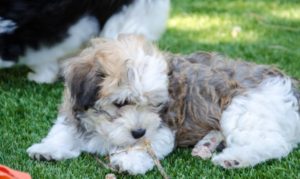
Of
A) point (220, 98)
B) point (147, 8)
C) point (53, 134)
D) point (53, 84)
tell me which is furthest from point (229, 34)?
point (53, 134)

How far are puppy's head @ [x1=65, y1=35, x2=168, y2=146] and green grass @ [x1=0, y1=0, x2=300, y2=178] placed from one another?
0.26 meters

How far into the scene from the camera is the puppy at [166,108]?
374 cm

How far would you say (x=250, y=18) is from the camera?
791 centimetres

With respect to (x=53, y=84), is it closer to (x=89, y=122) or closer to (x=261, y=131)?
(x=89, y=122)

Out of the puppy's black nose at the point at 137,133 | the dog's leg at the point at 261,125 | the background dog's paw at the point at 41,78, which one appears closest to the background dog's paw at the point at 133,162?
the puppy's black nose at the point at 137,133

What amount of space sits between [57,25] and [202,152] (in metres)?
1.81

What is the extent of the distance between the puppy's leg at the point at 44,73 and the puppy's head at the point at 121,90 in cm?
174

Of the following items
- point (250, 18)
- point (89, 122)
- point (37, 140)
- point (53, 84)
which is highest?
point (89, 122)

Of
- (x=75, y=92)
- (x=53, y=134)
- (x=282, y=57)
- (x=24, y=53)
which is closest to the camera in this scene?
(x=75, y=92)

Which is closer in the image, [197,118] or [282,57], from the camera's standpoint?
[197,118]

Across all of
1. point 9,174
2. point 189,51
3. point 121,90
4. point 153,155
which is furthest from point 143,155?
point 189,51

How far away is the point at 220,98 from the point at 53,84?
73.7 inches

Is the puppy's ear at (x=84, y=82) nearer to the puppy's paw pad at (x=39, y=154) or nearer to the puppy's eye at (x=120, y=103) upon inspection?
the puppy's eye at (x=120, y=103)

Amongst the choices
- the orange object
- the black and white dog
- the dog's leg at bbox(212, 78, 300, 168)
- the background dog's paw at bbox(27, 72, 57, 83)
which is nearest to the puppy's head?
the dog's leg at bbox(212, 78, 300, 168)
